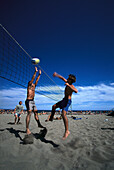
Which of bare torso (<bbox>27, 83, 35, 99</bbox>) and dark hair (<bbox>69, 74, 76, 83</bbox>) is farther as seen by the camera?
bare torso (<bbox>27, 83, 35, 99</bbox>)

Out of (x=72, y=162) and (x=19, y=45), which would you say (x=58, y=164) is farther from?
(x=19, y=45)

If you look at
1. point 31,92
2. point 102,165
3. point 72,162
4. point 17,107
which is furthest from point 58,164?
point 17,107

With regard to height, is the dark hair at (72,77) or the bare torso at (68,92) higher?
the dark hair at (72,77)

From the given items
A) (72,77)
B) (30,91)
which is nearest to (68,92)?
(72,77)

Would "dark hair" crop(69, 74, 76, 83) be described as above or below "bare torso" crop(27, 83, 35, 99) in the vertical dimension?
above

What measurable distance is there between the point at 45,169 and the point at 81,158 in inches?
24.9

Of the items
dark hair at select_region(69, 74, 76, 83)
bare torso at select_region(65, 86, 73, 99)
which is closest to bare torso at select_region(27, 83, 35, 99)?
bare torso at select_region(65, 86, 73, 99)

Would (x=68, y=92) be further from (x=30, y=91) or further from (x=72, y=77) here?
(x=30, y=91)

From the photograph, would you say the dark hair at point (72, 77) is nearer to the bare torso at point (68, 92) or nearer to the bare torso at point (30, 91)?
the bare torso at point (68, 92)

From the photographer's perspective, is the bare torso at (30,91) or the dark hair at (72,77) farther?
the bare torso at (30,91)

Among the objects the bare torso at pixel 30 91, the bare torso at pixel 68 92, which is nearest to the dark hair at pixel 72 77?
the bare torso at pixel 68 92

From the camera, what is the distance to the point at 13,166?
1441 mm

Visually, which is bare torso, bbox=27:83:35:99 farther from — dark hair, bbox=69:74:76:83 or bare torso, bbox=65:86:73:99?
dark hair, bbox=69:74:76:83

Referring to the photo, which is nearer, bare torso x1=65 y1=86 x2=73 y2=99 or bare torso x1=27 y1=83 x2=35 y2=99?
bare torso x1=65 y1=86 x2=73 y2=99
